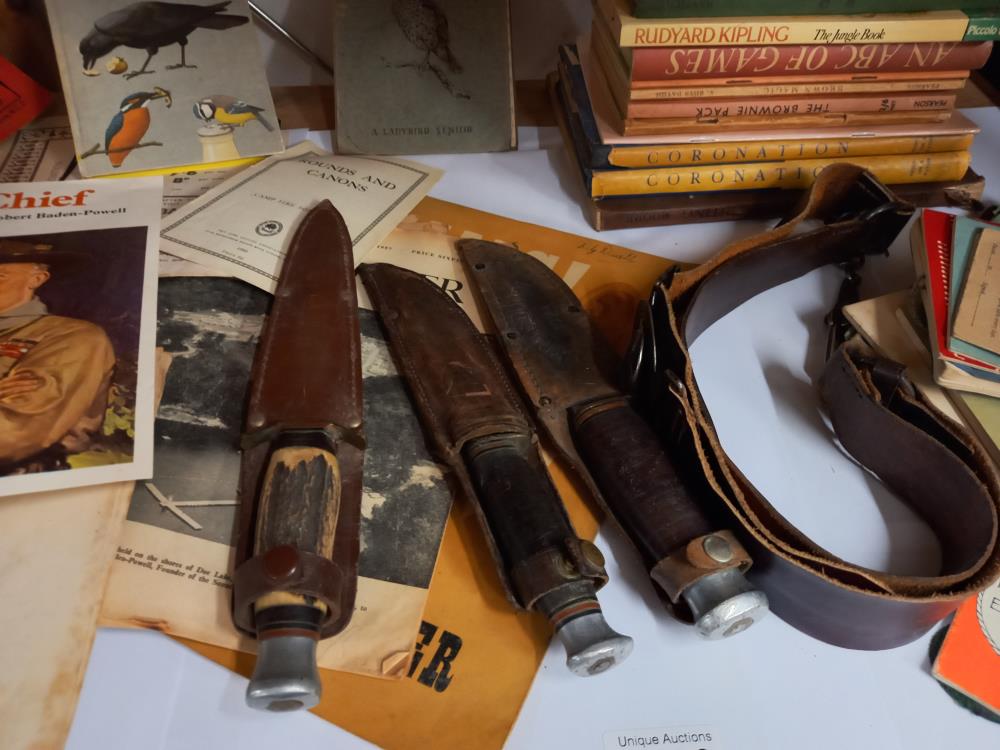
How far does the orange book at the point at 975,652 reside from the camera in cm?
53

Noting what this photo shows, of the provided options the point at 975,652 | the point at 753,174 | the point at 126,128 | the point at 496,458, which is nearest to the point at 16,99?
the point at 126,128

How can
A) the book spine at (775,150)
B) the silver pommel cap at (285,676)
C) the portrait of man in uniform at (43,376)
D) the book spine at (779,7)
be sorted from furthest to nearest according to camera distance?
the book spine at (775,150), the book spine at (779,7), the portrait of man in uniform at (43,376), the silver pommel cap at (285,676)

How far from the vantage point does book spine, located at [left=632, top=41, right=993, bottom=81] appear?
740 mm

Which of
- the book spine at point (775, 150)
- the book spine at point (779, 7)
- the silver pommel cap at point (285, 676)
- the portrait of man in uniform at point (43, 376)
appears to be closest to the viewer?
the silver pommel cap at point (285, 676)

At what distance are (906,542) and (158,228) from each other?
75 centimetres

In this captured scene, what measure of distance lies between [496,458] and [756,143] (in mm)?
469

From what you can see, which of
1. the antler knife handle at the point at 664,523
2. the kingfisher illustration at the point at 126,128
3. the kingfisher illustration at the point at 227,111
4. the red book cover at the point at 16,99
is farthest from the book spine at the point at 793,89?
the red book cover at the point at 16,99

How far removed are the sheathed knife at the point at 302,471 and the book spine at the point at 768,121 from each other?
0.33 meters

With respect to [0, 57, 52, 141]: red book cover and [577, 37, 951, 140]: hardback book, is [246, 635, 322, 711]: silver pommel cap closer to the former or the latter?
[577, 37, 951, 140]: hardback book

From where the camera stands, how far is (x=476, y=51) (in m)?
0.90

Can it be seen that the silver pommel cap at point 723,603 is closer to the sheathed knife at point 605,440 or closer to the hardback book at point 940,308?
the sheathed knife at point 605,440

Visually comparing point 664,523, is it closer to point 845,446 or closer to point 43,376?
point 845,446

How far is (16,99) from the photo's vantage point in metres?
0.90

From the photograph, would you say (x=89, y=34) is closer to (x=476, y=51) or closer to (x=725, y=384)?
(x=476, y=51)
